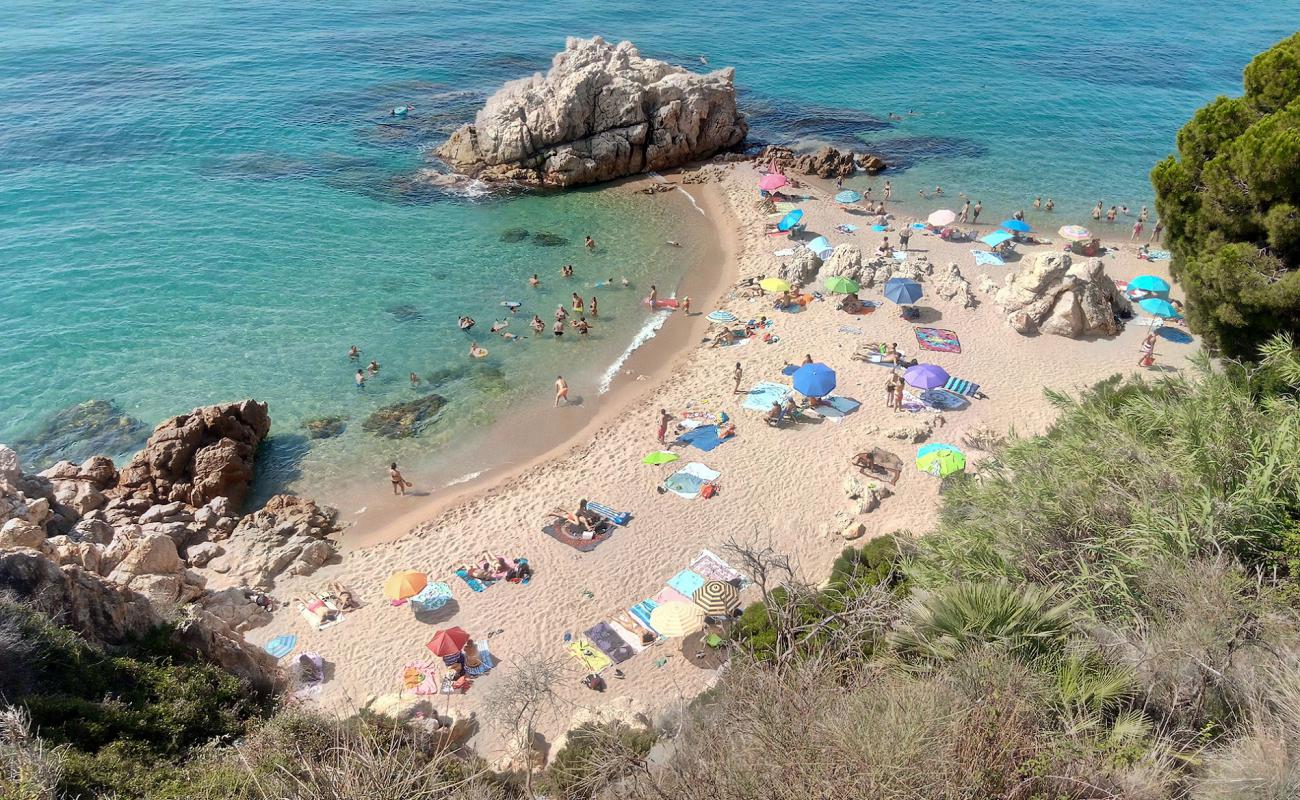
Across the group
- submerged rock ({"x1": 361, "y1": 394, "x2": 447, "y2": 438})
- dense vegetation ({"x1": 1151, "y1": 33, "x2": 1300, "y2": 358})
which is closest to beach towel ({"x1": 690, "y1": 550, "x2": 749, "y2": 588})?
dense vegetation ({"x1": 1151, "y1": 33, "x2": 1300, "y2": 358})

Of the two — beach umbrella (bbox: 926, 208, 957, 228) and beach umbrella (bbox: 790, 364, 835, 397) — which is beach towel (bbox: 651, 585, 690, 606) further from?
beach umbrella (bbox: 926, 208, 957, 228)

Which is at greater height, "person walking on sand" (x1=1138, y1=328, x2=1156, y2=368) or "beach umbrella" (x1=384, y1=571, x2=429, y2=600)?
"person walking on sand" (x1=1138, y1=328, x2=1156, y2=368)

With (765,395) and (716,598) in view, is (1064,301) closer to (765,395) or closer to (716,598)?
(765,395)

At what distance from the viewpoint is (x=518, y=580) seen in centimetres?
1702

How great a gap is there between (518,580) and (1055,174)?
37537 mm

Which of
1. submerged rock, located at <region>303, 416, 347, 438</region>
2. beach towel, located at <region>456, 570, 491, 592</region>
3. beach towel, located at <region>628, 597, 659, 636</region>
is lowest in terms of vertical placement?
beach towel, located at <region>456, 570, 491, 592</region>

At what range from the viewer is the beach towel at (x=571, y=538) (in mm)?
17844

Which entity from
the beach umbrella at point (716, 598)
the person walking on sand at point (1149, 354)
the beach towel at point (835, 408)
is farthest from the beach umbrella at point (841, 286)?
the beach umbrella at point (716, 598)

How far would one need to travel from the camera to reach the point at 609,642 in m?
15.3

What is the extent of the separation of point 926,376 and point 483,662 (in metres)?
14.5

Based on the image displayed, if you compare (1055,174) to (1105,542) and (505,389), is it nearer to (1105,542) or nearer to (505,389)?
(505,389)

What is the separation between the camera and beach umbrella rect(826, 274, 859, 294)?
27.0 m

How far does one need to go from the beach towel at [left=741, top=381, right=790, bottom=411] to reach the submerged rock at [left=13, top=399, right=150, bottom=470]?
18.5m

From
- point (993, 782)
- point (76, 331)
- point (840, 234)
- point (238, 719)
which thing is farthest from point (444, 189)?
point (993, 782)
